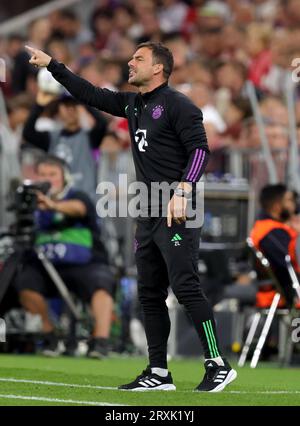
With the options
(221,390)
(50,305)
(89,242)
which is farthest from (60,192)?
(221,390)

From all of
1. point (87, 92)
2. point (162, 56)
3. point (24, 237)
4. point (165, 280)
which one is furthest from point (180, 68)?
point (165, 280)

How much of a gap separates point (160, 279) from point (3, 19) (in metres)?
12.4

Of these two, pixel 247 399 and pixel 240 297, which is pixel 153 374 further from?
pixel 240 297

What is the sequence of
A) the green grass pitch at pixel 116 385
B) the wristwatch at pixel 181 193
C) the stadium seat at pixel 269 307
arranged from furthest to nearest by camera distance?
the stadium seat at pixel 269 307, the wristwatch at pixel 181 193, the green grass pitch at pixel 116 385

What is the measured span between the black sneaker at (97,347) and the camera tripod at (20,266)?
540 millimetres

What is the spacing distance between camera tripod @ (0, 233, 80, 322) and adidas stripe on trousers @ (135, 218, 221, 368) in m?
4.30

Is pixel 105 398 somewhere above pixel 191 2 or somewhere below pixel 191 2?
below

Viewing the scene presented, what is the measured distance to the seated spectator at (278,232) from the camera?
1292cm

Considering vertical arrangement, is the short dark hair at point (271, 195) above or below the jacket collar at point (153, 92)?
below

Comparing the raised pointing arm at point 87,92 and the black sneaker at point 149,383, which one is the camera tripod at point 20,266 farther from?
the black sneaker at point 149,383

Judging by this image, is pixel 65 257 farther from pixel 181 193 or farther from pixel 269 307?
pixel 181 193

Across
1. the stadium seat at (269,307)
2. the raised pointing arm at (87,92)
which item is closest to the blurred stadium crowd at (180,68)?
the stadium seat at (269,307)

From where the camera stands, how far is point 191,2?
20891 mm

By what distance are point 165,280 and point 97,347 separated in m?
4.32
